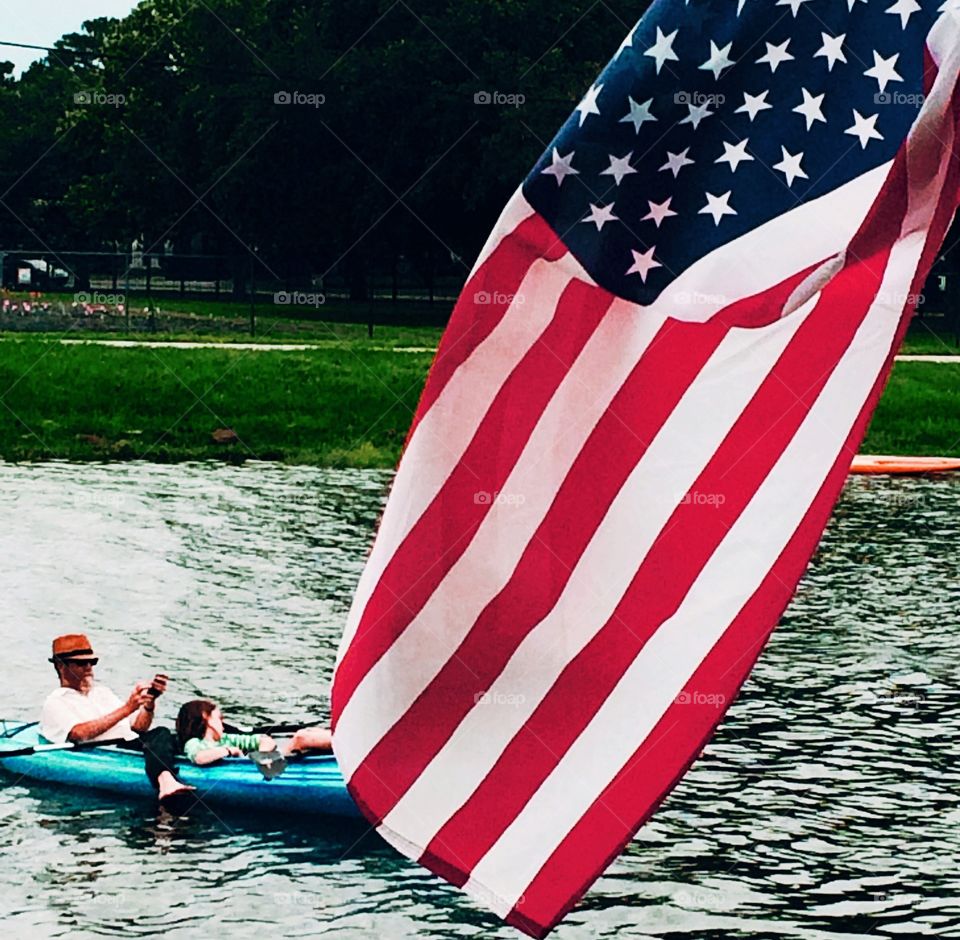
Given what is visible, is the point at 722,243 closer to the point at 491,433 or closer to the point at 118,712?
the point at 491,433

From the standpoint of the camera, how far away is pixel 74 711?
16.1 metres

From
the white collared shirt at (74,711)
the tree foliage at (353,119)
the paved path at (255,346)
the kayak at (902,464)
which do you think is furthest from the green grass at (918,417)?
the white collared shirt at (74,711)

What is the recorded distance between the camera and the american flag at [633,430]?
546 centimetres

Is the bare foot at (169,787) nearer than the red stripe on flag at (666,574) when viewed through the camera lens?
No

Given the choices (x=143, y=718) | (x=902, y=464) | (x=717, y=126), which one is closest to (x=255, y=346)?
(x=902, y=464)

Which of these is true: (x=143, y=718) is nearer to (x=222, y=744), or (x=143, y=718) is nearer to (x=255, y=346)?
(x=222, y=744)

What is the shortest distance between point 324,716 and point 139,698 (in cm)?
249

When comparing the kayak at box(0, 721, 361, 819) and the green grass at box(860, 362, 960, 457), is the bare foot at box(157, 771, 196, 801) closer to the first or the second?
the kayak at box(0, 721, 361, 819)

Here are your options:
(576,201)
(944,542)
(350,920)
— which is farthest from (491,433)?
(944,542)

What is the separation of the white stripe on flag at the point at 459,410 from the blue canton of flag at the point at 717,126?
0.14m

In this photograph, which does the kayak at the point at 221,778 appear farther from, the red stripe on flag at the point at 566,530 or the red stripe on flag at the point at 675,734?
the red stripe on flag at the point at 675,734

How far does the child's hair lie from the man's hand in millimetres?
275

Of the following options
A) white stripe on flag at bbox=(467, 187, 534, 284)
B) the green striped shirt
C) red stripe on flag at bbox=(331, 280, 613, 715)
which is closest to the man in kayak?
the green striped shirt

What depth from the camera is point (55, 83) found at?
11944 centimetres
